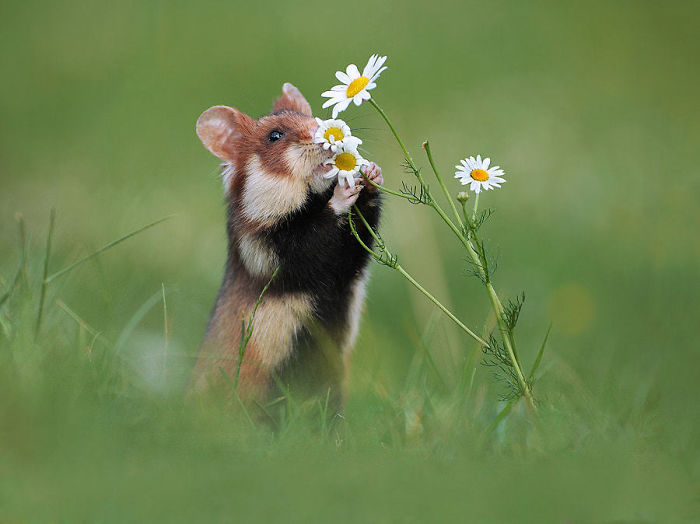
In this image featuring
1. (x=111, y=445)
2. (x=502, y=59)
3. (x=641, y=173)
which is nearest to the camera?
(x=111, y=445)

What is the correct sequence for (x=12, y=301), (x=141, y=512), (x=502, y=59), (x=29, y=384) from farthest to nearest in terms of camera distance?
(x=502, y=59) < (x=12, y=301) < (x=29, y=384) < (x=141, y=512)

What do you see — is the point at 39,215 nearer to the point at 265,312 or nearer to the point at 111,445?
the point at 265,312

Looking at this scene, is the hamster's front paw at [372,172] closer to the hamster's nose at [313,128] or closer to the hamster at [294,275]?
the hamster at [294,275]

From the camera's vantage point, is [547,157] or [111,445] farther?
[547,157]

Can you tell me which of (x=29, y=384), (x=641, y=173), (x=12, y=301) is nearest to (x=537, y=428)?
(x=29, y=384)

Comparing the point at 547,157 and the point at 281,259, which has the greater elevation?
the point at 547,157

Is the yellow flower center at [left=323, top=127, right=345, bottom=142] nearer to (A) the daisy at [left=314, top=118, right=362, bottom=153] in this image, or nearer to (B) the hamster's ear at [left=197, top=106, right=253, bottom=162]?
(A) the daisy at [left=314, top=118, right=362, bottom=153]

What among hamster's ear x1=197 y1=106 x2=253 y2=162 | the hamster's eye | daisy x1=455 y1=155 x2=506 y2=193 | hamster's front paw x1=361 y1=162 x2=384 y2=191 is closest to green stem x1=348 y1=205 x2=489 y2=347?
hamster's front paw x1=361 y1=162 x2=384 y2=191
